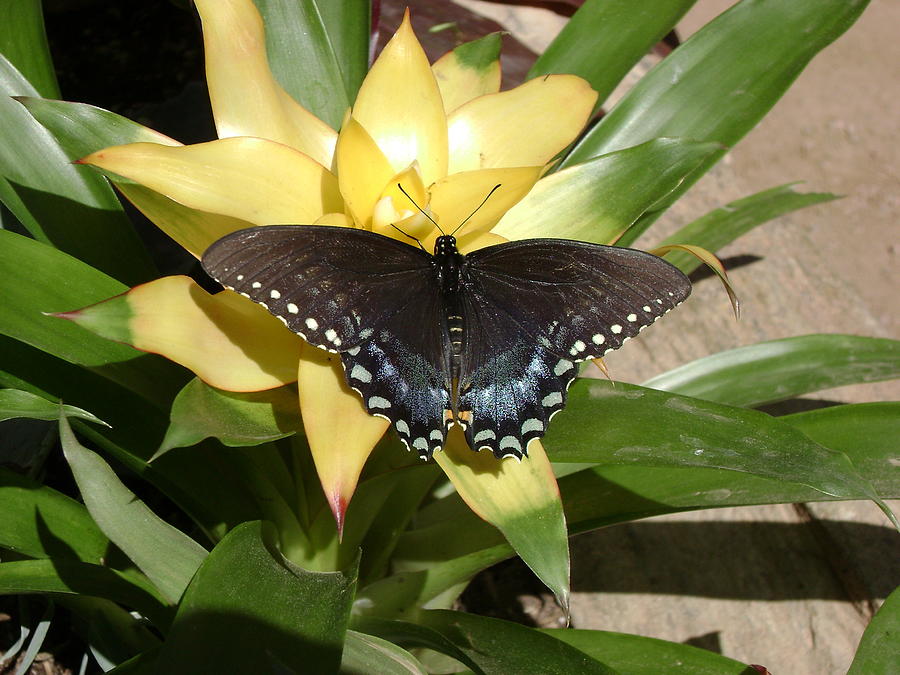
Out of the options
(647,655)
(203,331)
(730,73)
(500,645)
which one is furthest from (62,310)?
(730,73)

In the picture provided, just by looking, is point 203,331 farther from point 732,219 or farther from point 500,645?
point 732,219

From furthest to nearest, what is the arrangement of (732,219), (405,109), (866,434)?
(732,219) → (866,434) → (405,109)

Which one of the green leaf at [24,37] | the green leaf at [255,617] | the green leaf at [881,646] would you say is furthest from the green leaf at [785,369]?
the green leaf at [24,37]

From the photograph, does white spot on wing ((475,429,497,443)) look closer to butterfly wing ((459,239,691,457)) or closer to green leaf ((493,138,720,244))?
butterfly wing ((459,239,691,457))

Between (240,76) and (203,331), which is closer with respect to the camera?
(203,331)

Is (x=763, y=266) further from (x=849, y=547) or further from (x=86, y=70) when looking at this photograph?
(x=86, y=70)

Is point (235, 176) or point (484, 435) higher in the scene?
point (235, 176)

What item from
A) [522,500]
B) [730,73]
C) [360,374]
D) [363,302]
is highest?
[730,73]
